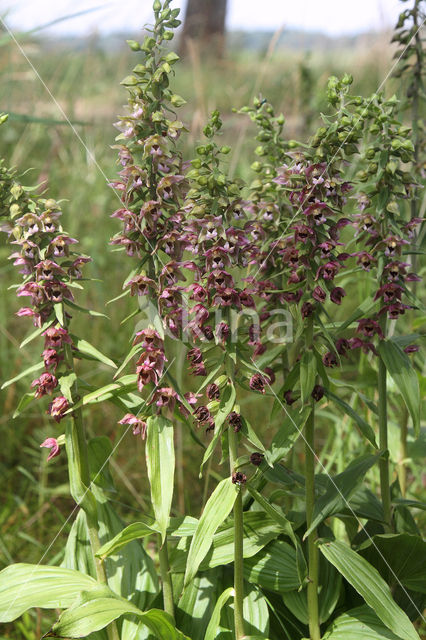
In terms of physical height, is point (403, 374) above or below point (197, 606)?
above

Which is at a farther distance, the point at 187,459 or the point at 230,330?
the point at 187,459

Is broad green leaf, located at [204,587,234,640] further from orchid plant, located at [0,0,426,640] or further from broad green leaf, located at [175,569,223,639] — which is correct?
broad green leaf, located at [175,569,223,639]

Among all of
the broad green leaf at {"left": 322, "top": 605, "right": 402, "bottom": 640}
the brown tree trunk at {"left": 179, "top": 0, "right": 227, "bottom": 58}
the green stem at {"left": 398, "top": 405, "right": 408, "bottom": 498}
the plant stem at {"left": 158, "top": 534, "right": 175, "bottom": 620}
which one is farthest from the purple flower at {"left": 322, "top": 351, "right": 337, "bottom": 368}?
the brown tree trunk at {"left": 179, "top": 0, "right": 227, "bottom": 58}

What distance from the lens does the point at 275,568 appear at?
2.52 meters

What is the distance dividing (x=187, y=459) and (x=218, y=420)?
81.4 inches

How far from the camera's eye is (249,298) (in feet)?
7.25

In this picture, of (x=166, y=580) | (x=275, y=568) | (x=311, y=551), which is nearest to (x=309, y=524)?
(x=311, y=551)

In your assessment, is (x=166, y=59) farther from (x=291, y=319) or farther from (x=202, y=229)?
(x=291, y=319)

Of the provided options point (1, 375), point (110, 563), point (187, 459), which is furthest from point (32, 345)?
point (110, 563)

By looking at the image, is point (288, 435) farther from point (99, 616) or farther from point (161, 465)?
point (99, 616)

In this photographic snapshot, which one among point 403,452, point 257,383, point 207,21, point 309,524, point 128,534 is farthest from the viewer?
point 207,21

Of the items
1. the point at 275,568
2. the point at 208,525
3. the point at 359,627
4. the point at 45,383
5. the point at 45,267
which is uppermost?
the point at 45,267

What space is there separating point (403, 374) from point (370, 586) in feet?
2.51

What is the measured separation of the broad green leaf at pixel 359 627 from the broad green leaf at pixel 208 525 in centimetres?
65
